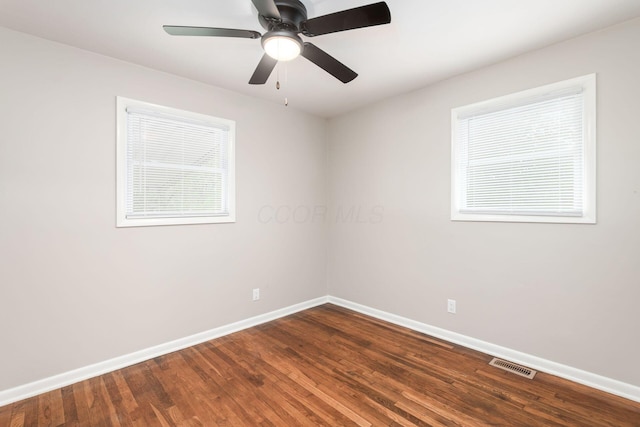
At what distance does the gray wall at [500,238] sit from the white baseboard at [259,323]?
0.06 m

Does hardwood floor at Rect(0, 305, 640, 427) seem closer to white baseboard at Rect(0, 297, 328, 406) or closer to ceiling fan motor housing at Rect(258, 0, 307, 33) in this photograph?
white baseboard at Rect(0, 297, 328, 406)

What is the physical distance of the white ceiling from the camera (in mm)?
1875

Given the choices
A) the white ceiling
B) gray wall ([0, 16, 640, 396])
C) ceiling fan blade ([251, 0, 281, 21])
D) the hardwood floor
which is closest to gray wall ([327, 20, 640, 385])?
gray wall ([0, 16, 640, 396])

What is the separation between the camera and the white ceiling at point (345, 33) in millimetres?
1875

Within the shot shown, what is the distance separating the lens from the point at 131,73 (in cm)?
259

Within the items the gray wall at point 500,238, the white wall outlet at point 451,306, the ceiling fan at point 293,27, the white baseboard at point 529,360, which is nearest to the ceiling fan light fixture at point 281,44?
the ceiling fan at point 293,27

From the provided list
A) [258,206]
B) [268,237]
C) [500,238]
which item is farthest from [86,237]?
[500,238]

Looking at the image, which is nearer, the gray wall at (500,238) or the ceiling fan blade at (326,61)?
the ceiling fan blade at (326,61)

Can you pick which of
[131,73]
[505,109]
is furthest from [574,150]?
[131,73]

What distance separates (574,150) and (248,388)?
3.06 metres

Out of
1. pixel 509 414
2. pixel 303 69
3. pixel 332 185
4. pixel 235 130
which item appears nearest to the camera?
pixel 509 414

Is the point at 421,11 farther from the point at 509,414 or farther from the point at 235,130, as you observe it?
the point at 509,414

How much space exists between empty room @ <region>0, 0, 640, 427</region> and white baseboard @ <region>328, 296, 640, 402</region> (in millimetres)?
15

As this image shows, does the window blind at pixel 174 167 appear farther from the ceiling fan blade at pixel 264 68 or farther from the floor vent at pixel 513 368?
the floor vent at pixel 513 368
